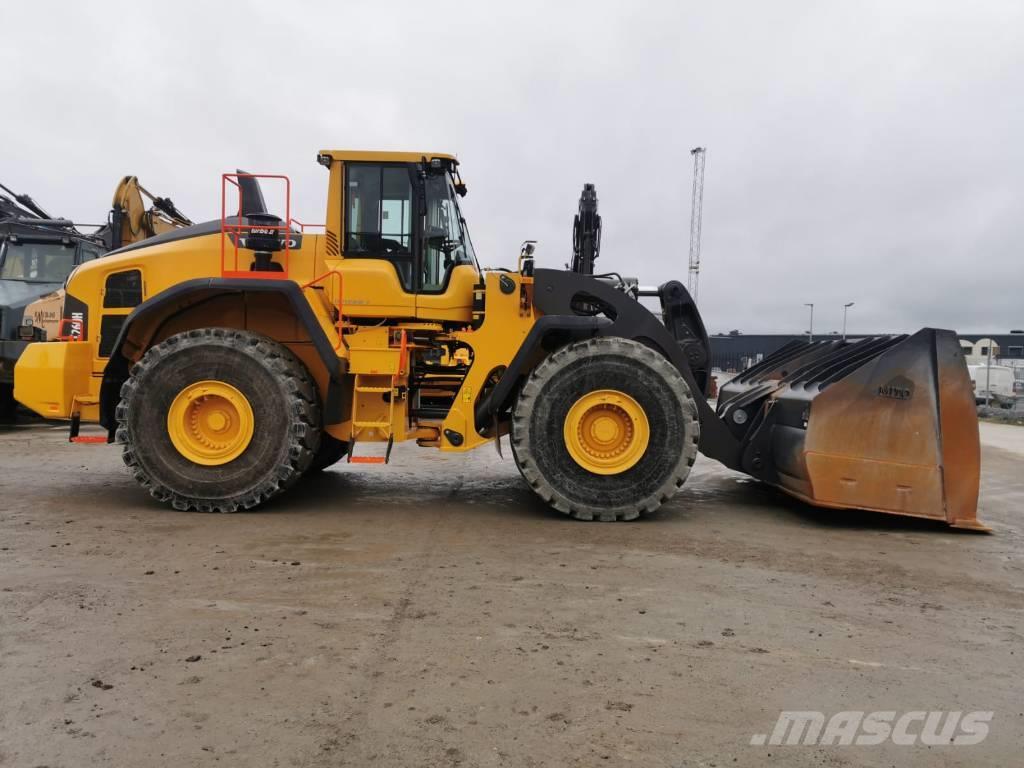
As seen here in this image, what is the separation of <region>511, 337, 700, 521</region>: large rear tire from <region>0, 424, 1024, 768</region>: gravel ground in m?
0.27

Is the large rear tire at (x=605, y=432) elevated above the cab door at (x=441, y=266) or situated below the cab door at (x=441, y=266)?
below

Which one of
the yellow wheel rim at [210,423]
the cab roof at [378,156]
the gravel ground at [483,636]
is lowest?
the gravel ground at [483,636]

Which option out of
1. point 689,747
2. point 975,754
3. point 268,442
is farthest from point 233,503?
point 975,754

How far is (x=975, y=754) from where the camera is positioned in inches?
92.0

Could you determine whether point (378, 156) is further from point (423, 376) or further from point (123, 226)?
point (123, 226)

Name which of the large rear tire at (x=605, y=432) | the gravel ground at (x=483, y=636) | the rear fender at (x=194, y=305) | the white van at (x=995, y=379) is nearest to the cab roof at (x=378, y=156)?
the rear fender at (x=194, y=305)

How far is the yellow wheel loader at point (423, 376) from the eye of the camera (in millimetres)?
5418

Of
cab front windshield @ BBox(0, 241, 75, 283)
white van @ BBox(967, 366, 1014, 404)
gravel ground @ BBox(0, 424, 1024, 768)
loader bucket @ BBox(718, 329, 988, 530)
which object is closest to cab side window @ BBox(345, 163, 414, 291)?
gravel ground @ BBox(0, 424, 1024, 768)

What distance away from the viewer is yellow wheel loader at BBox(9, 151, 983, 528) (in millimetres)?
5418

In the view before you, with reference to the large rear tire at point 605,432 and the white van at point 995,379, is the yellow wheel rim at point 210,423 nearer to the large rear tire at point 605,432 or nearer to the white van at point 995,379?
the large rear tire at point 605,432

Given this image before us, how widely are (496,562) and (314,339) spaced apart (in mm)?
2488

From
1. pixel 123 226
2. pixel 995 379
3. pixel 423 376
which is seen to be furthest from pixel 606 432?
pixel 995 379

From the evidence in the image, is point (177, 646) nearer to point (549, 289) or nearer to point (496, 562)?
point (496, 562)

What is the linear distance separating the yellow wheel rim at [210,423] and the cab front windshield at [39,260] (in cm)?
867
